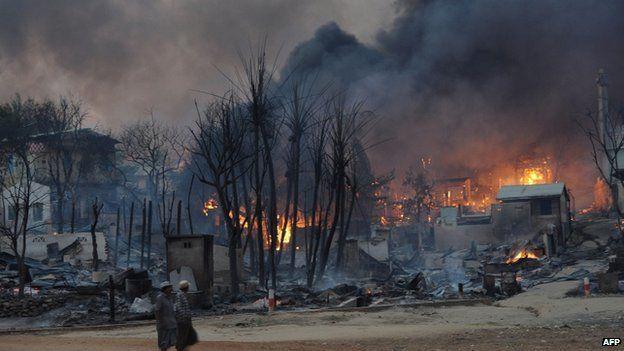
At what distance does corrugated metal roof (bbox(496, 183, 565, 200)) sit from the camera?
43.0 m

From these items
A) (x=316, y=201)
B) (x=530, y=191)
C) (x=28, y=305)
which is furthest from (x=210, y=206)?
(x=28, y=305)

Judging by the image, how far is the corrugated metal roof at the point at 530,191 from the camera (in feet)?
141

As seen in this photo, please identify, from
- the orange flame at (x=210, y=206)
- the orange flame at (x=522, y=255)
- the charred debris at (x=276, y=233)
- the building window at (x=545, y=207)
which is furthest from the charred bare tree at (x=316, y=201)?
the orange flame at (x=210, y=206)

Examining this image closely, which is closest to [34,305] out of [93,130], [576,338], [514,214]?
[576,338]

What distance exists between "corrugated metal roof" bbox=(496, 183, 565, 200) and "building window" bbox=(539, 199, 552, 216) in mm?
473

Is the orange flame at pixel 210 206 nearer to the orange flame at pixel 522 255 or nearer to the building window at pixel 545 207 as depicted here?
the building window at pixel 545 207

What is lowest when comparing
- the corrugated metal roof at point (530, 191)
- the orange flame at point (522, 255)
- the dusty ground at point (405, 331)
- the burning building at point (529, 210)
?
the dusty ground at point (405, 331)

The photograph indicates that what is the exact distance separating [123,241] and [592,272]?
31444mm

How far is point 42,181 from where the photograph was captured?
Answer: 52.6 m

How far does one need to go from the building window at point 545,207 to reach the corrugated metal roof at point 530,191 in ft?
1.55

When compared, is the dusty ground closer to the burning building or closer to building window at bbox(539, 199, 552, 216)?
the burning building

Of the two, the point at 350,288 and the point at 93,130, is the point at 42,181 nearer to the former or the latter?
the point at 93,130

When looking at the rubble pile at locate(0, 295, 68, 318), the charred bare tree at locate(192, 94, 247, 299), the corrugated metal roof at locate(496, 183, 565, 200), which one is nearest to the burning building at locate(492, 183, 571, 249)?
the corrugated metal roof at locate(496, 183, 565, 200)

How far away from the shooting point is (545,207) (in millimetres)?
42969
